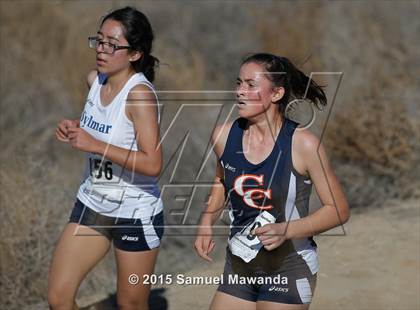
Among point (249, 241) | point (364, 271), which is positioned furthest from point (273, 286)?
point (364, 271)

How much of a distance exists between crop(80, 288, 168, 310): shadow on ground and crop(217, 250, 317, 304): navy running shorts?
215 cm

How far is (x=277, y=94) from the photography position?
14.6 feet

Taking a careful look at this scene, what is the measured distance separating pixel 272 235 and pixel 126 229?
1.10m

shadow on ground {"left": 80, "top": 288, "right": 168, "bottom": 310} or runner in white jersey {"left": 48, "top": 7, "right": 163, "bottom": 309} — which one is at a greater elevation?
runner in white jersey {"left": 48, "top": 7, "right": 163, "bottom": 309}

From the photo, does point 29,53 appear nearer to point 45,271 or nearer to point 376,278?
point 45,271

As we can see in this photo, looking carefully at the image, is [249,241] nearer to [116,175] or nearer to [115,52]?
[116,175]

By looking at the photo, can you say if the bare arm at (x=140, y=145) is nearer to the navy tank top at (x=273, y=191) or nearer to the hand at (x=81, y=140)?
the hand at (x=81, y=140)

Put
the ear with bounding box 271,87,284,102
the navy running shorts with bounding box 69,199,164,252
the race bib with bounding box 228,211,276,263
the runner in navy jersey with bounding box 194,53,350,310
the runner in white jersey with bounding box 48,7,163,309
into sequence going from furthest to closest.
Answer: the navy running shorts with bounding box 69,199,164,252 → the runner in white jersey with bounding box 48,7,163,309 → the ear with bounding box 271,87,284,102 → the race bib with bounding box 228,211,276,263 → the runner in navy jersey with bounding box 194,53,350,310

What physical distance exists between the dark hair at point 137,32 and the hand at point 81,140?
61 cm

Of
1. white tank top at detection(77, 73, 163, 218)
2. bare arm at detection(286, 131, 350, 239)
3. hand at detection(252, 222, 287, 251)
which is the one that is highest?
bare arm at detection(286, 131, 350, 239)

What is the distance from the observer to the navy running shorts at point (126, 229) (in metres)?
4.86

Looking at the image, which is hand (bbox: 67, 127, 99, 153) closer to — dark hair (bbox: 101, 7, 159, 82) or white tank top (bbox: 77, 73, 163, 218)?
white tank top (bbox: 77, 73, 163, 218)

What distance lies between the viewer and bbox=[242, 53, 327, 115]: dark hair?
4.45 metres

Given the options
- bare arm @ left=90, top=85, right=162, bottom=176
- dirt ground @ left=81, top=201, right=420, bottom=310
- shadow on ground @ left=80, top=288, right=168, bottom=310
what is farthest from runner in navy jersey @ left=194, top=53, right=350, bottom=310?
shadow on ground @ left=80, top=288, right=168, bottom=310
